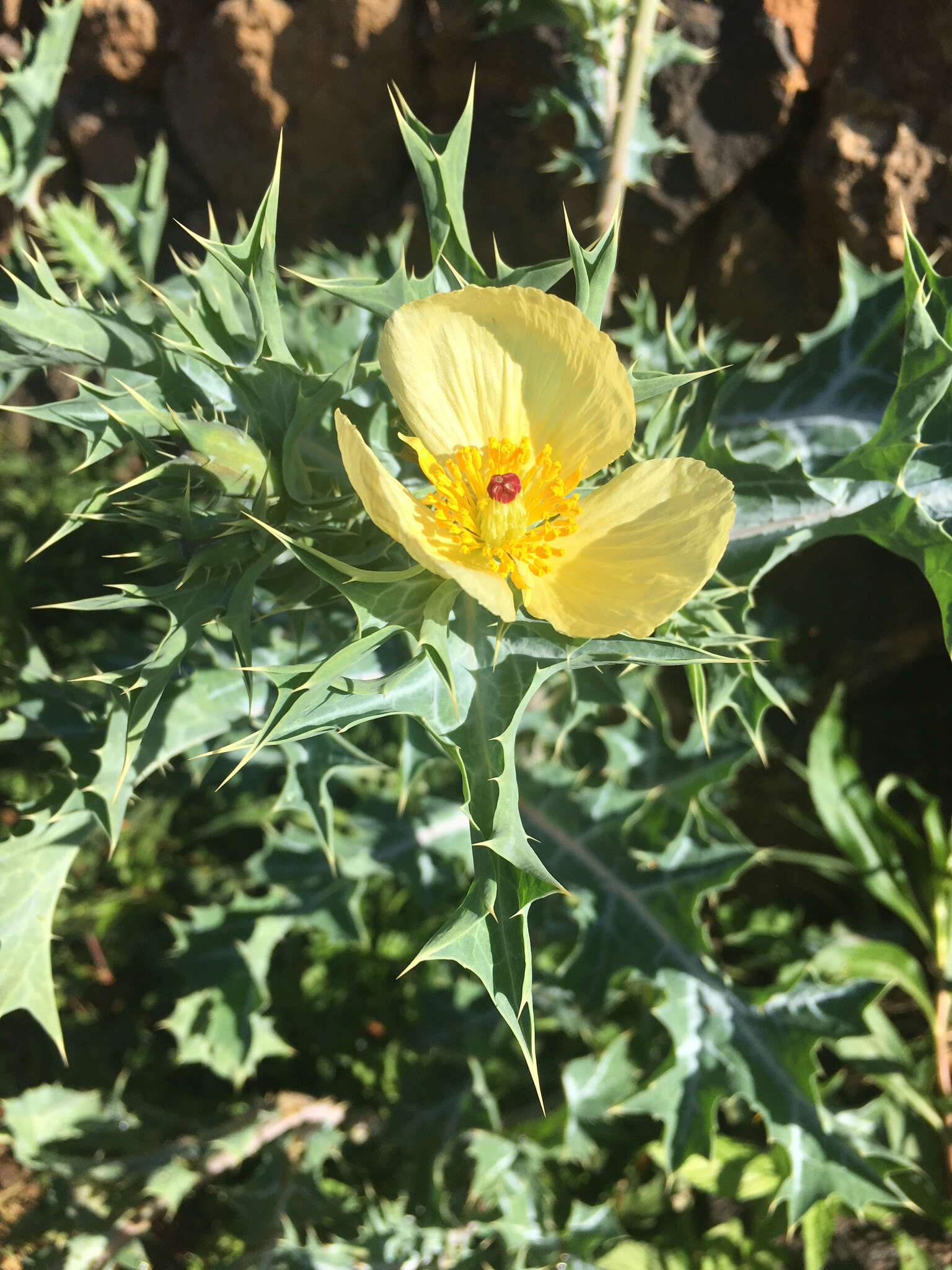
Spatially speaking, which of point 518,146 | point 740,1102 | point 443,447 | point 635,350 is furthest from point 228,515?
point 740,1102

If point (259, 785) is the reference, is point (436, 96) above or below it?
above

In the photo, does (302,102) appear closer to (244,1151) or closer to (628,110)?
(628,110)

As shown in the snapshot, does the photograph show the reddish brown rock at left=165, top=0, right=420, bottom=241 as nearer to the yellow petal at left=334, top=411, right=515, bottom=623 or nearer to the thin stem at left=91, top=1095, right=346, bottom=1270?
the yellow petal at left=334, top=411, right=515, bottom=623

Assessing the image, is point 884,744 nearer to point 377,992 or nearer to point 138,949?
point 377,992

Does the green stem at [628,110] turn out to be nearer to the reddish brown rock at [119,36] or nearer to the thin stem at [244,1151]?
the reddish brown rock at [119,36]

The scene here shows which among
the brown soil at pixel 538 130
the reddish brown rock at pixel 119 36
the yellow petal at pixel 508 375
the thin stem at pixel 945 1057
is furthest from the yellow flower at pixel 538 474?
the reddish brown rock at pixel 119 36

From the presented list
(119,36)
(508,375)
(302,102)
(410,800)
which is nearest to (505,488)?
(508,375)
